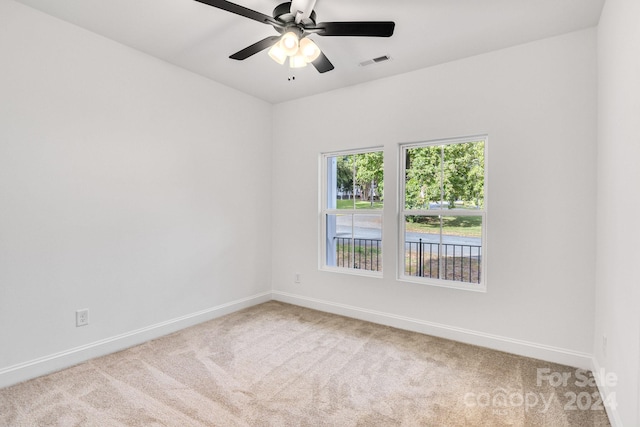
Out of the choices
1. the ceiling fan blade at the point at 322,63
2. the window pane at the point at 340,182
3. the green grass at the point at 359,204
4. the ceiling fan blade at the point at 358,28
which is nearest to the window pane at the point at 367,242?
the green grass at the point at 359,204

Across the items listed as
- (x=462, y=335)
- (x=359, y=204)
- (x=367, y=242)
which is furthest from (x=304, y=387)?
(x=359, y=204)

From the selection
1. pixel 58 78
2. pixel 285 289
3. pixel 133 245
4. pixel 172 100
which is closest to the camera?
pixel 58 78

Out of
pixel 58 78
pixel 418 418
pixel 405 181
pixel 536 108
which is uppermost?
pixel 58 78

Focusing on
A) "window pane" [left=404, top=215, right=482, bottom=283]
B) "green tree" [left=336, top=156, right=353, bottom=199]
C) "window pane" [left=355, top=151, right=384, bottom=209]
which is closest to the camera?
Answer: "window pane" [left=404, top=215, right=482, bottom=283]

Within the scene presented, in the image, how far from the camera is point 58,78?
8.12 feet

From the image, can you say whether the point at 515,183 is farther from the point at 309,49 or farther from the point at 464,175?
the point at 309,49

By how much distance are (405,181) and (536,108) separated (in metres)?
1.31

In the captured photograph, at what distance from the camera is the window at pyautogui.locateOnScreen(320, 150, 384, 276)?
3.72 m

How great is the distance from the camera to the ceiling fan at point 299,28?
194 centimetres

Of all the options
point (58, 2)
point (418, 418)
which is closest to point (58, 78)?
point (58, 2)

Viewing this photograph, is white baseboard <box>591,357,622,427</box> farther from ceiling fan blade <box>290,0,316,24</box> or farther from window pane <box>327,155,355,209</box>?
ceiling fan blade <box>290,0,316,24</box>

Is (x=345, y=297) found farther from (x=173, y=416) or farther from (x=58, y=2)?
(x=58, y=2)

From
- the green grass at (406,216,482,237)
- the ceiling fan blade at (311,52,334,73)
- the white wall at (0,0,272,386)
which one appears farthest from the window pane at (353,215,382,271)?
the ceiling fan blade at (311,52,334,73)

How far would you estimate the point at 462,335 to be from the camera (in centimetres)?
302
